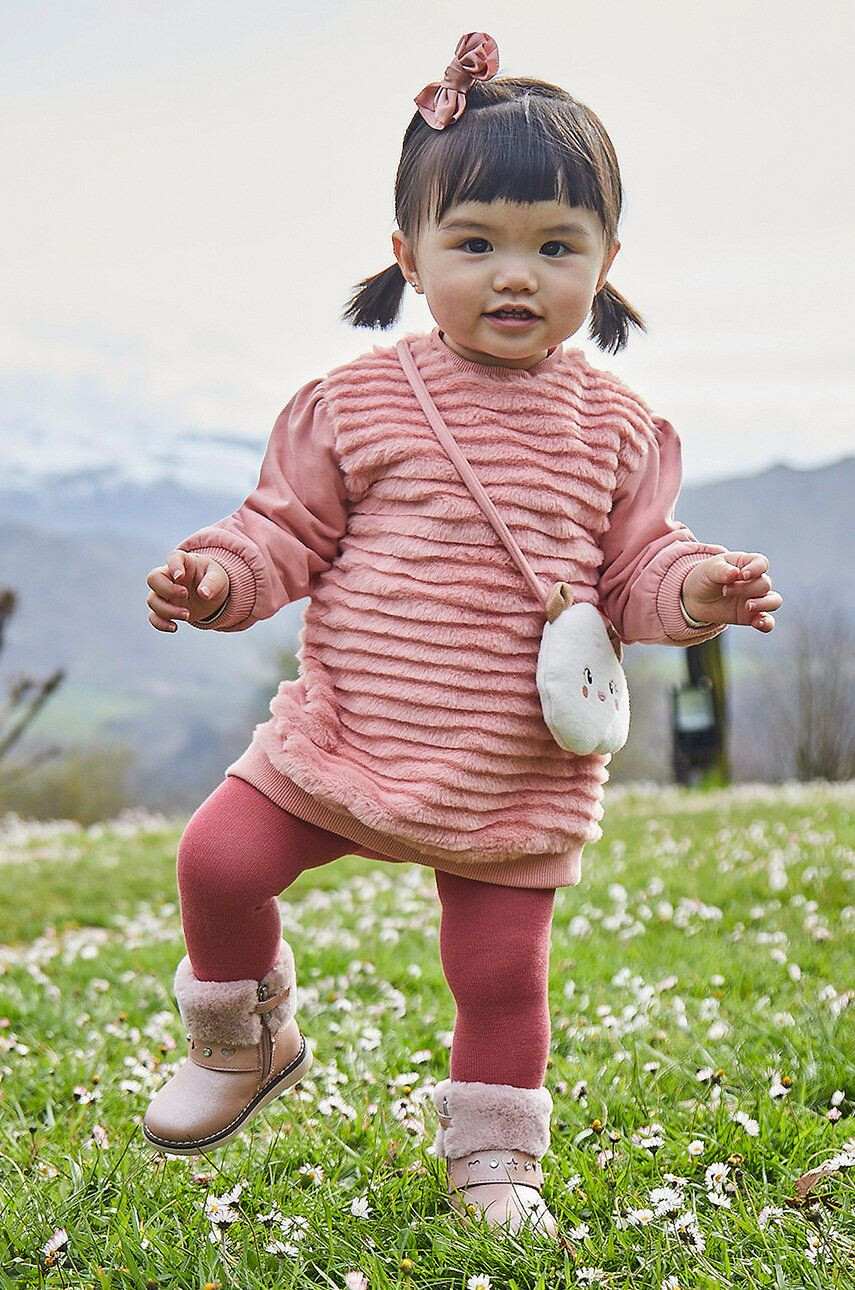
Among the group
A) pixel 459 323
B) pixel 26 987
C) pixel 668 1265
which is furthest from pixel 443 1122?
pixel 26 987

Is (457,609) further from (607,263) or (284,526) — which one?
(607,263)

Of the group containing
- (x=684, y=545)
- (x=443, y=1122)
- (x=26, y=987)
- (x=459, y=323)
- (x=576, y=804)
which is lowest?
(x=26, y=987)

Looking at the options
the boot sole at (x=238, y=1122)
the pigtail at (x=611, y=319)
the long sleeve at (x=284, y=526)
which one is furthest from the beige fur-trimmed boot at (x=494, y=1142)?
the pigtail at (x=611, y=319)

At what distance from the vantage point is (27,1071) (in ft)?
14.2

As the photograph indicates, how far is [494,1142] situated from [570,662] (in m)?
1.09

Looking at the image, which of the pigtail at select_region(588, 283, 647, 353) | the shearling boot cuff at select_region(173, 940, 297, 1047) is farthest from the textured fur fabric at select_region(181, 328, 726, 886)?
the shearling boot cuff at select_region(173, 940, 297, 1047)

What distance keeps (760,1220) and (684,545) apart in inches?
58.1

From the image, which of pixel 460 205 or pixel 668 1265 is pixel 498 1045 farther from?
pixel 460 205

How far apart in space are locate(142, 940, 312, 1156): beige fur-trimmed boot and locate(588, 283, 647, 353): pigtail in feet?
5.58

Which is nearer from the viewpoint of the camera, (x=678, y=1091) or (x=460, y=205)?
(x=460, y=205)

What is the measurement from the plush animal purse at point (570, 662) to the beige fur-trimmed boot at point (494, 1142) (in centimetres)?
80

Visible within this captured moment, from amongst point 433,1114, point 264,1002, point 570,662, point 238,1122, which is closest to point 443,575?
point 570,662

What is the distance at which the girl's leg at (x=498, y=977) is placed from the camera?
2.96 metres

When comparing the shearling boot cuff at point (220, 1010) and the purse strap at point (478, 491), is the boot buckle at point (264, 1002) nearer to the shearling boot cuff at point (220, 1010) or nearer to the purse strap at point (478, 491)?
the shearling boot cuff at point (220, 1010)
